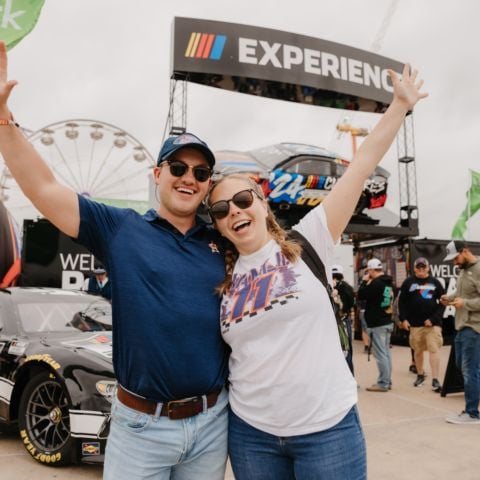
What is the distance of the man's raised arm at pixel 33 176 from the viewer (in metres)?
1.48

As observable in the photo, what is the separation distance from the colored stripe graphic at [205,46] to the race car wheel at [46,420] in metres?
7.57

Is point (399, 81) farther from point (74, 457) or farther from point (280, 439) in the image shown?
point (74, 457)

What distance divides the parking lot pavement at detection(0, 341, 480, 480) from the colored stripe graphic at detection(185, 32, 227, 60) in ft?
22.9

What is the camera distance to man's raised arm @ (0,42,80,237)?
1.48 m

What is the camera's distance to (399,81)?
178 cm

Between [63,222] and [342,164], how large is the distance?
33.7ft

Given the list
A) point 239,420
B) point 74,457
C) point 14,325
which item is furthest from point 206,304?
point 14,325

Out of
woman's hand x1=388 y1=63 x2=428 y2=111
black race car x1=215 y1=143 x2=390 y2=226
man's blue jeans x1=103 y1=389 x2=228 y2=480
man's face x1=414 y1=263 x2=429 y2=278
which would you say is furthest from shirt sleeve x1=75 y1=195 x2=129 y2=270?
black race car x1=215 y1=143 x2=390 y2=226

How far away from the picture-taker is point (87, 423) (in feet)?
9.97

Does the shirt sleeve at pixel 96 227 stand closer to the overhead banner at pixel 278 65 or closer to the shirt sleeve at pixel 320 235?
the shirt sleeve at pixel 320 235

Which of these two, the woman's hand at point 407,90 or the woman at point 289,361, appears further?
the woman's hand at point 407,90

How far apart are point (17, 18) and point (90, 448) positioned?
5.81 m

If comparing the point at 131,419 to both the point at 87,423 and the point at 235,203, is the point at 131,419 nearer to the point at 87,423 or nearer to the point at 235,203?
the point at 235,203

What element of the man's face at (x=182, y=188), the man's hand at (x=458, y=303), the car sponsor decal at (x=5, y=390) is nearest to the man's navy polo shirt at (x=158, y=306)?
the man's face at (x=182, y=188)
